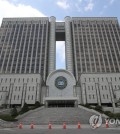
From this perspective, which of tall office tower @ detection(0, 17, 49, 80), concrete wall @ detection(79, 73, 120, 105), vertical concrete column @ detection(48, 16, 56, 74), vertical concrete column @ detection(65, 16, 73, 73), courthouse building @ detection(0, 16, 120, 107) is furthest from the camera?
vertical concrete column @ detection(48, 16, 56, 74)

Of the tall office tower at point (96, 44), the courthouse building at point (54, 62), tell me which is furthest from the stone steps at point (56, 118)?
the tall office tower at point (96, 44)

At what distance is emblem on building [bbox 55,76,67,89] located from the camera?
63.9 meters

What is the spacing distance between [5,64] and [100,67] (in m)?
51.8

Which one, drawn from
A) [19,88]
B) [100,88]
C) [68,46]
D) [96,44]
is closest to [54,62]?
[68,46]

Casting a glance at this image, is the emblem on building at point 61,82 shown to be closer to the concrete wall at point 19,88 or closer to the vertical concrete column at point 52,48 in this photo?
the concrete wall at point 19,88

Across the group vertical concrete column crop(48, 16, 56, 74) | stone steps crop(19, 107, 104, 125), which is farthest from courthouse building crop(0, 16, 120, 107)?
stone steps crop(19, 107, 104, 125)

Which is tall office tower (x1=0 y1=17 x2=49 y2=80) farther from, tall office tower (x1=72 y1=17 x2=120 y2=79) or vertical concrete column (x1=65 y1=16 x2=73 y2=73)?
→ tall office tower (x1=72 y1=17 x2=120 y2=79)

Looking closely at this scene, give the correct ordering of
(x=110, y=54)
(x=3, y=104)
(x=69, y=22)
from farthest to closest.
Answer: (x=69, y=22) → (x=110, y=54) → (x=3, y=104)

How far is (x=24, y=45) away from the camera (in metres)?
96.4

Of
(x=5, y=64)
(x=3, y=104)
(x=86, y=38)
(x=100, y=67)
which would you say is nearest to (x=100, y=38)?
(x=86, y=38)

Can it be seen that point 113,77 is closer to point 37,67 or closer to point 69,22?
point 37,67

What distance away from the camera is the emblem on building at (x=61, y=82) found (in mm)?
63919

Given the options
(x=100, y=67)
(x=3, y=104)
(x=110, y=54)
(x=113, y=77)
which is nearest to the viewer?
(x=3, y=104)

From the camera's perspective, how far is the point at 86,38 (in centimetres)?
9981
